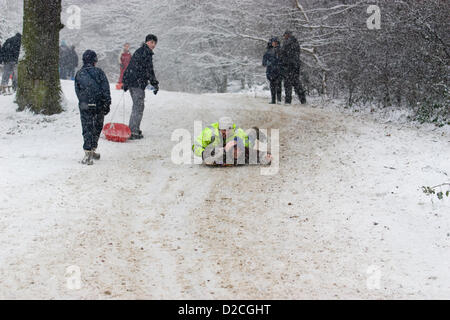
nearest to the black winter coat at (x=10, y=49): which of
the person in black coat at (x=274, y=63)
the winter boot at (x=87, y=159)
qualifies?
the person in black coat at (x=274, y=63)

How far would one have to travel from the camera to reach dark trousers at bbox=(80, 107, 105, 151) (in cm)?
860

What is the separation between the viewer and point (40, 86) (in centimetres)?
1266

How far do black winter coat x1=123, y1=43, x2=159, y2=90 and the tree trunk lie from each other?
9.62 feet

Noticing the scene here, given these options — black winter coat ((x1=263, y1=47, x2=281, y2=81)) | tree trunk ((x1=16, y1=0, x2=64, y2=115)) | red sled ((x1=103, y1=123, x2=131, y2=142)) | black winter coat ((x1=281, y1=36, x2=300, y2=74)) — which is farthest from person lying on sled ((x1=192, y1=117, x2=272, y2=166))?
black winter coat ((x1=281, y1=36, x2=300, y2=74))

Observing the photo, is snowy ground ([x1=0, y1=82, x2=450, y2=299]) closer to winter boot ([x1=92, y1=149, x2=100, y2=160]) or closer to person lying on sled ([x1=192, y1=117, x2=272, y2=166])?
winter boot ([x1=92, y1=149, x2=100, y2=160])

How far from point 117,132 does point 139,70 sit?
1.47 meters

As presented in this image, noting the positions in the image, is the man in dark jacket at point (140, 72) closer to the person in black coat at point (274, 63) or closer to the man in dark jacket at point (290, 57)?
the person in black coat at point (274, 63)

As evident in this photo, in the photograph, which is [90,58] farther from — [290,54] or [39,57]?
[290,54]

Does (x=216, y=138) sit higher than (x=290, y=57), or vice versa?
(x=290, y=57)

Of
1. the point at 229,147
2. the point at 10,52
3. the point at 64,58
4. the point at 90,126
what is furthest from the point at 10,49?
the point at 229,147

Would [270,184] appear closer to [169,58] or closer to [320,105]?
[320,105]

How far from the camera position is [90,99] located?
8.60 m
